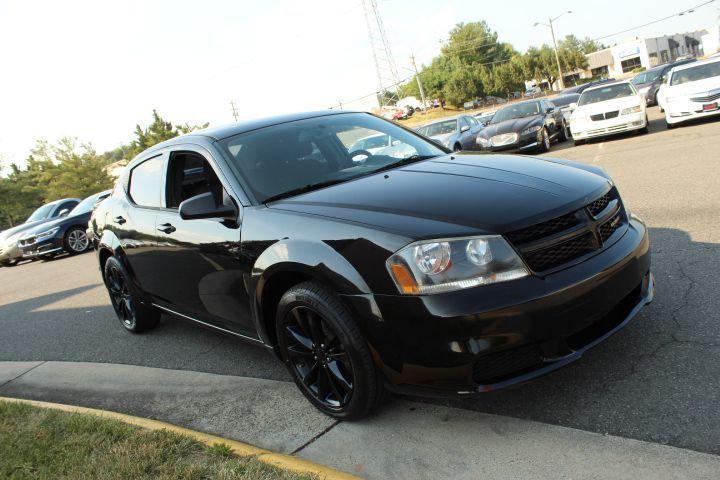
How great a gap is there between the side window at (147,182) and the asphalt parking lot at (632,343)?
1075 mm

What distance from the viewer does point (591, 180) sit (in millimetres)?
3244

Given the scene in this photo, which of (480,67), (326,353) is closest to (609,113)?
(326,353)

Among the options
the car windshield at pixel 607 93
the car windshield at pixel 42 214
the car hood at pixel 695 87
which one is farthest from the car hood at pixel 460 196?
the car windshield at pixel 42 214

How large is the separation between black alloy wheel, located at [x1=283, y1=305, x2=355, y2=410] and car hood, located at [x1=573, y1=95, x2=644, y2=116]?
13782 millimetres

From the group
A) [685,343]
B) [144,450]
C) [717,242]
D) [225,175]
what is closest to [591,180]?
[685,343]

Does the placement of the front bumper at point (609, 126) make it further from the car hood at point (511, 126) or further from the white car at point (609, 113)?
the car hood at point (511, 126)

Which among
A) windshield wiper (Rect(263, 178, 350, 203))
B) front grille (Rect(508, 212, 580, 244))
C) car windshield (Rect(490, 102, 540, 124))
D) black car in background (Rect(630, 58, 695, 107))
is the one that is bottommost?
black car in background (Rect(630, 58, 695, 107))

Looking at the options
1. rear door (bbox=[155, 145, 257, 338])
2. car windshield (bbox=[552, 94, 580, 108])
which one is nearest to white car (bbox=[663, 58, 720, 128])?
car windshield (bbox=[552, 94, 580, 108])

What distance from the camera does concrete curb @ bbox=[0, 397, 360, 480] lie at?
8.82ft

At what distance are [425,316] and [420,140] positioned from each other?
2175mm

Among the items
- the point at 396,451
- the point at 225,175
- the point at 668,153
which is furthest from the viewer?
the point at 668,153

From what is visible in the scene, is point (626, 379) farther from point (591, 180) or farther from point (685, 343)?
point (591, 180)

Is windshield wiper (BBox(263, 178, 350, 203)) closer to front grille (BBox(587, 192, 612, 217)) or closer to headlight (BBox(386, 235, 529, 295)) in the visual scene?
headlight (BBox(386, 235, 529, 295))

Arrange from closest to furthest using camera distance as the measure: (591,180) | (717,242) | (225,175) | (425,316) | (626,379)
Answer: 1. (425,316)
2. (626,379)
3. (591,180)
4. (225,175)
5. (717,242)
